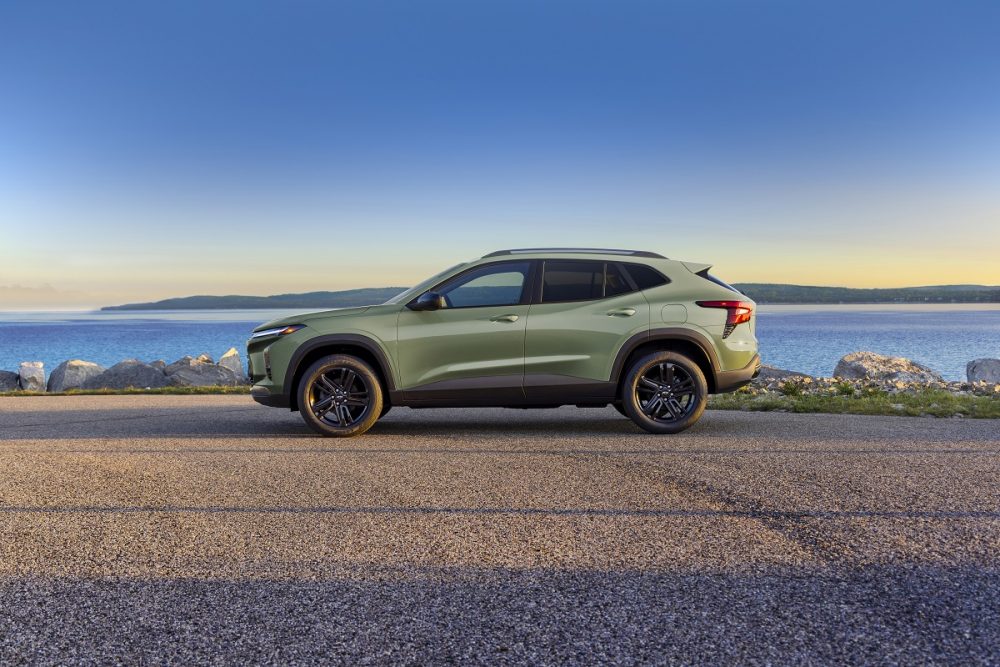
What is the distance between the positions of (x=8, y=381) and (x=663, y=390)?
2207 centimetres

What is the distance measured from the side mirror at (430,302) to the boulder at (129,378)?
53.2 ft

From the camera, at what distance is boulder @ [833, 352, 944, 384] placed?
23295 millimetres

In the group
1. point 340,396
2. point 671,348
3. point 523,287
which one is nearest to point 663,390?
point 671,348

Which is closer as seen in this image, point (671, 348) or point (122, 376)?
point (671, 348)

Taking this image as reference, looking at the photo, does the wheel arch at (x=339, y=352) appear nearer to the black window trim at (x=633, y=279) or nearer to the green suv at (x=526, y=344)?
the green suv at (x=526, y=344)

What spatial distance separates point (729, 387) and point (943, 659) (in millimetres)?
5987

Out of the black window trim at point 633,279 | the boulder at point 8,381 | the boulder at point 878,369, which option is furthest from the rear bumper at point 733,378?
the boulder at point 8,381

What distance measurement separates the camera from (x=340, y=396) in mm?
8844

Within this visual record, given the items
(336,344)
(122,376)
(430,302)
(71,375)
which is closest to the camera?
(430,302)

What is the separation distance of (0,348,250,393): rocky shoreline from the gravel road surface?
15120 millimetres

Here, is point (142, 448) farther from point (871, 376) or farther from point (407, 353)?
point (871, 376)

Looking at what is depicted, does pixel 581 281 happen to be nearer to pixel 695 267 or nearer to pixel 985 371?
pixel 695 267

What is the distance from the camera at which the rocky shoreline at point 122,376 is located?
74.2 ft

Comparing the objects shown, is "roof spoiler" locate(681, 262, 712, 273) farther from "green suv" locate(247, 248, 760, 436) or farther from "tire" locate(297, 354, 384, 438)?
"tire" locate(297, 354, 384, 438)
